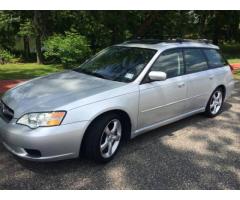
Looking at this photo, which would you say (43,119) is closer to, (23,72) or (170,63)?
(170,63)

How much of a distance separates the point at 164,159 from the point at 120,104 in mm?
1012

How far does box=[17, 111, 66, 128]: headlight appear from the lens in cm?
351

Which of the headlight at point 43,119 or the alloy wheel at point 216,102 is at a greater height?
the headlight at point 43,119

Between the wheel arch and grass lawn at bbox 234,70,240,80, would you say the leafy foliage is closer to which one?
grass lawn at bbox 234,70,240,80

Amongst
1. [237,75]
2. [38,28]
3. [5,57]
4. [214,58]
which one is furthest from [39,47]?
[214,58]

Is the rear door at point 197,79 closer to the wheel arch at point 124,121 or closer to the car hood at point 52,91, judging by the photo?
the wheel arch at point 124,121

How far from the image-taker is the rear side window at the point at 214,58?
235 inches

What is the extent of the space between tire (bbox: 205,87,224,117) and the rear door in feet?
0.82

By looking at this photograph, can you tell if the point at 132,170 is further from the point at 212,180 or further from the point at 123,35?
the point at 123,35

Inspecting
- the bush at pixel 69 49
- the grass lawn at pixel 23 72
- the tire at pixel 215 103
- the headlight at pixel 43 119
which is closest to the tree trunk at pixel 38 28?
the grass lawn at pixel 23 72

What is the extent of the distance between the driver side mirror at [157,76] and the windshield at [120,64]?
0.20m

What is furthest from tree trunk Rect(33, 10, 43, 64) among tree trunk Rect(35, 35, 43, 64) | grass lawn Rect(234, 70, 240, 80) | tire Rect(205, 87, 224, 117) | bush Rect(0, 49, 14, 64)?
tire Rect(205, 87, 224, 117)

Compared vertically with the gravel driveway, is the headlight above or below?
above

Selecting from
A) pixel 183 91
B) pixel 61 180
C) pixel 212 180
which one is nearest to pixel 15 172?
pixel 61 180
